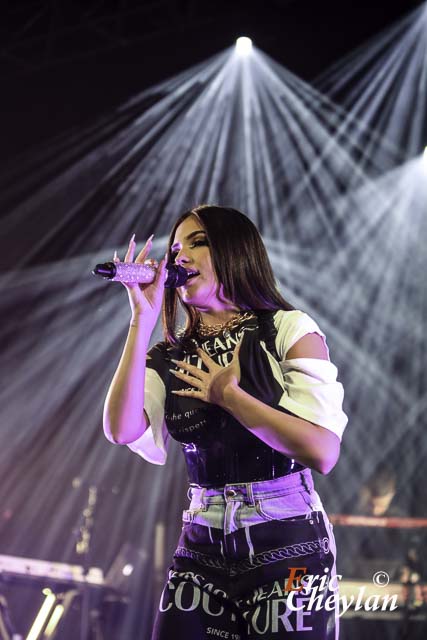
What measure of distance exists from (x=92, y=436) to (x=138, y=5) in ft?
12.5

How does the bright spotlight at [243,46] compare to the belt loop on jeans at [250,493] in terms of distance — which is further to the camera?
the bright spotlight at [243,46]

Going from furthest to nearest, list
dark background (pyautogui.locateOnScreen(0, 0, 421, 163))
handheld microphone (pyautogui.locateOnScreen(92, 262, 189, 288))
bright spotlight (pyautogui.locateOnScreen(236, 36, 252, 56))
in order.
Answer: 1. bright spotlight (pyautogui.locateOnScreen(236, 36, 252, 56))
2. dark background (pyautogui.locateOnScreen(0, 0, 421, 163))
3. handheld microphone (pyautogui.locateOnScreen(92, 262, 189, 288))

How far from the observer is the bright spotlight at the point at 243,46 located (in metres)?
6.16

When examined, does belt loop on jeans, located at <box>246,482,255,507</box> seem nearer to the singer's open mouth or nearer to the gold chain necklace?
the gold chain necklace

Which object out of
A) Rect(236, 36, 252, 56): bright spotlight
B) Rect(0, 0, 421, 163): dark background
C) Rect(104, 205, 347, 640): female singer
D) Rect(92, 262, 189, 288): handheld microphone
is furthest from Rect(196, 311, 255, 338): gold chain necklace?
Rect(236, 36, 252, 56): bright spotlight

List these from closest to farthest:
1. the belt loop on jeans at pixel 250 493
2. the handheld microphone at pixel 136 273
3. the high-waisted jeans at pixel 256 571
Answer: the high-waisted jeans at pixel 256 571 → the belt loop on jeans at pixel 250 493 → the handheld microphone at pixel 136 273

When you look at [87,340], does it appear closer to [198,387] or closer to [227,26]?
[227,26]

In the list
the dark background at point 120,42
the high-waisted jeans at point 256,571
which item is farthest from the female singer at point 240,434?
the dark background at point 120,42

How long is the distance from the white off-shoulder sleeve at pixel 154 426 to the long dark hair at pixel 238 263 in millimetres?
148

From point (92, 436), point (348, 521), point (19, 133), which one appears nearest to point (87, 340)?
point (92, 436)

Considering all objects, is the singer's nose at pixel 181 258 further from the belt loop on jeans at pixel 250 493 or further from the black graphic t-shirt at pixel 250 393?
the belt loop on jeans at pixel 250 493

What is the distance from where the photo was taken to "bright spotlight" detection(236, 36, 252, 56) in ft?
20.2

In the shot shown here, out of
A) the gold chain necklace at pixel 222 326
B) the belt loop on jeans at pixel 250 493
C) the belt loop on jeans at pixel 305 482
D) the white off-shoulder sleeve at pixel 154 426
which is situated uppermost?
the gold chain necklace at pixel 222 326

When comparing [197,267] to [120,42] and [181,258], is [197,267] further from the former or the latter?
[120,42]
